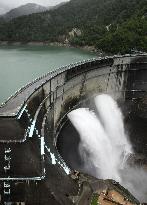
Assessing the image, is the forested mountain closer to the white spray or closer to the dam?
the dam

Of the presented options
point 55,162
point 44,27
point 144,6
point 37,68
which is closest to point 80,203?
point 55,162

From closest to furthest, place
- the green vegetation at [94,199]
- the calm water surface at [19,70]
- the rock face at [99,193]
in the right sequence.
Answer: the green vegetation at [94,199]
the rock face at [99,193]
the calm water surface at [19,70]

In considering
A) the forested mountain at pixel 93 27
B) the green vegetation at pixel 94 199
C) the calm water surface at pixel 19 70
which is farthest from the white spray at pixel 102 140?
the forested mountain at pixel 93 27

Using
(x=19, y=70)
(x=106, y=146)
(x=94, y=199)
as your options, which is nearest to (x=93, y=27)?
(x=19, y=70)

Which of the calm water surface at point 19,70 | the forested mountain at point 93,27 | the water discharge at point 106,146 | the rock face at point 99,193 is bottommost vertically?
the water discharge at point 106,146

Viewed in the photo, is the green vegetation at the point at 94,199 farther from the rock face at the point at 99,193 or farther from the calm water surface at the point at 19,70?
the calm water surface at the point at 19,70
